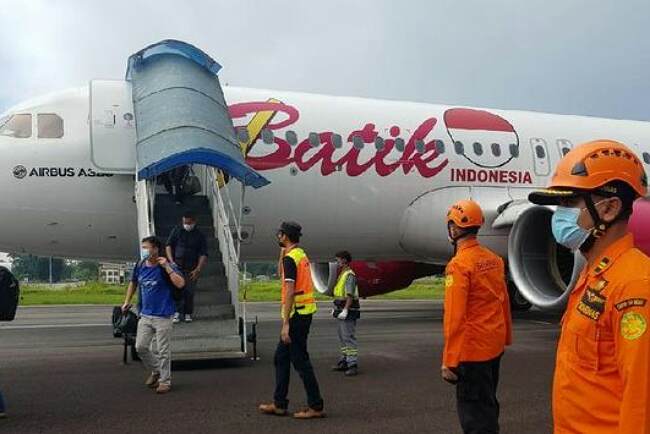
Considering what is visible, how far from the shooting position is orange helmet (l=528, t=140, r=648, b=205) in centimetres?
231

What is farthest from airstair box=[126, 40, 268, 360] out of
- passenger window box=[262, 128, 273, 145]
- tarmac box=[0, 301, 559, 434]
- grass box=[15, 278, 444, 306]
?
grass box=[15, 278, 444, 306]

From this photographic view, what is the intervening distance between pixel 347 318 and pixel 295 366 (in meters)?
2.33

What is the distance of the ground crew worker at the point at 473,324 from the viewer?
4145 millimetres

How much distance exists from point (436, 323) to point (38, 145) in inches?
328

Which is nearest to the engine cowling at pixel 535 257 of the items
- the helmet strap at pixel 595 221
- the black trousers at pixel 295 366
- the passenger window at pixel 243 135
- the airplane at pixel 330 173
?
the airplane at pixel 330 173

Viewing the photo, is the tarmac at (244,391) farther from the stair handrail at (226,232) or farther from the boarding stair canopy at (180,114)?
the boarding stair canopy at (180,114)

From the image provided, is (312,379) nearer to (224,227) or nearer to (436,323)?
(224,227)

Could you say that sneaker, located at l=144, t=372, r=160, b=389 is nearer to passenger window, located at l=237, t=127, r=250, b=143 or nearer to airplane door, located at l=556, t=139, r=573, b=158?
passenger window, located at l=237, t=127, r=250, b=143

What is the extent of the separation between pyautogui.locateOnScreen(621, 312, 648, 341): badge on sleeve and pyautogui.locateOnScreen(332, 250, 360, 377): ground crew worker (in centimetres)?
611

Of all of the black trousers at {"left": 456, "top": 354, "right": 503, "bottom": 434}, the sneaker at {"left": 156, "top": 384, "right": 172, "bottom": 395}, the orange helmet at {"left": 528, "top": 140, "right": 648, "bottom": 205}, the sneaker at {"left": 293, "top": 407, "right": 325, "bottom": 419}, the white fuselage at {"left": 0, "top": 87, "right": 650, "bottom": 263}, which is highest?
the white fuselage at {"left": 0, "top": 87, "right": 650, "bottom": 263}

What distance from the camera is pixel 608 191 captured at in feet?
7.60

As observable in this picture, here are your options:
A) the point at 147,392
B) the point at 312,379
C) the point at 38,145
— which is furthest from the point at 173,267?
the point at 38,145

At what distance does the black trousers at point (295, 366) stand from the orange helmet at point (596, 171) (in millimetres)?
3947

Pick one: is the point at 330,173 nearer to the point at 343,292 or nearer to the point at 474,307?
the point at 343,292
